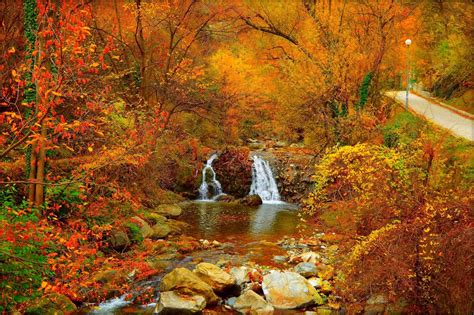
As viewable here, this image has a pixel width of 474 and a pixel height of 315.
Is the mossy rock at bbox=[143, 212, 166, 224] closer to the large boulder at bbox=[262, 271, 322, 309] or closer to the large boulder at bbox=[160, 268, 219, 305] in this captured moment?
the large boulder at bbox=[160, 268, 219, 305]

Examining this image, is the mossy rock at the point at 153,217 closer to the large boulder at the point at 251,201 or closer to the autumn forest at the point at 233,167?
the autumn forest at the point at 233,167

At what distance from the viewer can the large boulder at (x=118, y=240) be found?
11.4 meters

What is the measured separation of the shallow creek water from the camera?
11.1m

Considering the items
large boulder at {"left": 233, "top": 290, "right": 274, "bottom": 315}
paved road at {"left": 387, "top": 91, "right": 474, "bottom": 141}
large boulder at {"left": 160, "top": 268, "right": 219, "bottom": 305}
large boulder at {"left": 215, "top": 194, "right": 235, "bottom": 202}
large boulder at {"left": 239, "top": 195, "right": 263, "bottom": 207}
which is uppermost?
paved road at {"left": 387, "top": 91, "right": 474, "bottom": 141}

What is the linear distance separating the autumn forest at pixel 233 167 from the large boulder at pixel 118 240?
0.03 m

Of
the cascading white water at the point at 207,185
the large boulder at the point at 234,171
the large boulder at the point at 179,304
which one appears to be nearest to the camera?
the large boulder at the point at 179,304

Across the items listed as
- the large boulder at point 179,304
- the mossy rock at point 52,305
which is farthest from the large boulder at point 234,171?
the mossy rock at point 52,305

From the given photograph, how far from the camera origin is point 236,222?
16531mm

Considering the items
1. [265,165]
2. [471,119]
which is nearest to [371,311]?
[471,119]

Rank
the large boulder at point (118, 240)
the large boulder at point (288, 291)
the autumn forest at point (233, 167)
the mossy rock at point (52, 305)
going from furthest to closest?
the large boulder at point (118, 240)
the large boulder at point (288, 291)
the mossy rock at point (52, 305)
the autumn forest at point (233, 167)

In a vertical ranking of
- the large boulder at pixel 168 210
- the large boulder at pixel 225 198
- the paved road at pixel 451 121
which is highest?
the paved road at pixel 451 121

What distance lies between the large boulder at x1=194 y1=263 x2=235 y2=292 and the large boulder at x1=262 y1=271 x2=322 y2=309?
803 millimetres

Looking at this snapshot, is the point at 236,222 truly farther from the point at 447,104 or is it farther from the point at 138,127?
the point at 447,104

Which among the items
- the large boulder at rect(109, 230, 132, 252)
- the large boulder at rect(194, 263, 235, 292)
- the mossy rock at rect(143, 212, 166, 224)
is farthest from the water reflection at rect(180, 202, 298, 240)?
the large boulder at rect(194, 263, 235, 292)
